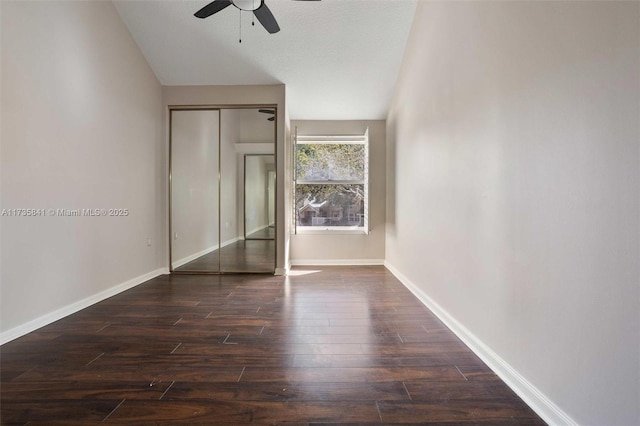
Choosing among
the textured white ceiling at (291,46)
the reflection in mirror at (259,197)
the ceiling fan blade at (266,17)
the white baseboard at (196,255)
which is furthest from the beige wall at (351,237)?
the ceiling fan blade at (266,17)

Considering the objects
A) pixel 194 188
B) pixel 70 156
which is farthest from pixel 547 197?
pixel 194 188

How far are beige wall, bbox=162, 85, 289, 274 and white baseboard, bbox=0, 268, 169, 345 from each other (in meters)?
1.85

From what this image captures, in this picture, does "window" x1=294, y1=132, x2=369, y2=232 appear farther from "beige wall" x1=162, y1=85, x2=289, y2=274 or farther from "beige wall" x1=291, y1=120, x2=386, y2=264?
"beige wall" x1=162, y1=85, x2=289, y2=274

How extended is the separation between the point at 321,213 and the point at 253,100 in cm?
212

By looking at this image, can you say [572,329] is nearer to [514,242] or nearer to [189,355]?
[514,242]

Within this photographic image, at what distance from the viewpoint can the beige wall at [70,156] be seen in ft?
7.09

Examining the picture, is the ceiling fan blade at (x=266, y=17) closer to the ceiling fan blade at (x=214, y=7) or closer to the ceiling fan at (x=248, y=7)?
the ceiling fan at (x=248, y=7)

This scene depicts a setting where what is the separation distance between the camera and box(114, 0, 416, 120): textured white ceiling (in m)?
3.17

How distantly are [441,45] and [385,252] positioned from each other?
3.22 m

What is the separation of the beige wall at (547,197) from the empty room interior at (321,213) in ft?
0.03

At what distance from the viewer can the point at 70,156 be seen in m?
2.66

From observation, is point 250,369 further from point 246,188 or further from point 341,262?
point 341,262

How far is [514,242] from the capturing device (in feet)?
5.11

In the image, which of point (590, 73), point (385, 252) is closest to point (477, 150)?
point (590, 73)
